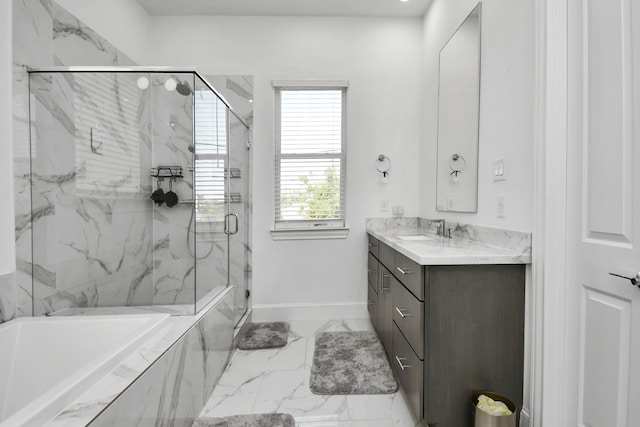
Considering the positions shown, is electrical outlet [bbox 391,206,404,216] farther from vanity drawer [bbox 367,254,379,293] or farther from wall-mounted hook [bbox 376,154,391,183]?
vanity drawer [bbox 367,254,379,293]

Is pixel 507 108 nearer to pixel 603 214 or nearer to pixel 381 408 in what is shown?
pixel 603 214

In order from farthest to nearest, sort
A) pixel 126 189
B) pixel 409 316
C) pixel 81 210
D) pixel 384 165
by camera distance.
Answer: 1. pixel 384 165
2. pixel 126 189
3. pixel 81 210
4. pixel 409 316

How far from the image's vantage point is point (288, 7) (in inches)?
110

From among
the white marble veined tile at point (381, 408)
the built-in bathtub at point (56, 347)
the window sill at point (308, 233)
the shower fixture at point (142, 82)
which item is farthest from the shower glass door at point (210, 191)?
the white marble veined tile at point (381, 408)

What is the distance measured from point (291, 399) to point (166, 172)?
67.2 inches

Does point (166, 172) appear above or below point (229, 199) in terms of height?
above

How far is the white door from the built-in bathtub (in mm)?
1821

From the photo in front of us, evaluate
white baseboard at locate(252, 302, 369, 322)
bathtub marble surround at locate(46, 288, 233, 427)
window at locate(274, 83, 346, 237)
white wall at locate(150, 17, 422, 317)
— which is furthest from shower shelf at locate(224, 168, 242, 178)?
white baseboard at locate(252, 302, 369, 322)

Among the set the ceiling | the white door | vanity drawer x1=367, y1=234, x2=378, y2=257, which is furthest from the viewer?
the ceiling

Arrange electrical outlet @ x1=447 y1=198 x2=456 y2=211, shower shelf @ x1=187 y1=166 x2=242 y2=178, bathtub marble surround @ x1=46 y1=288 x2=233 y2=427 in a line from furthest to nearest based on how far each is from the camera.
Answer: shower shelf @ x1=187 y1=166 x2=242 y2=178
electrical outlet @ x1=447 y1=198 x2=456 y2=211
bathtub marble surround @ x1=46 y1=288 x2=233 y2=427

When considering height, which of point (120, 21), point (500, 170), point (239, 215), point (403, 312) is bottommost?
point (403, 312)

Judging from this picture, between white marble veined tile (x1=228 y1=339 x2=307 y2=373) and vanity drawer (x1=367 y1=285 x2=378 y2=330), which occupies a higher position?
vanity drawer (x1=367 y1=285 x2=378 y2=330)

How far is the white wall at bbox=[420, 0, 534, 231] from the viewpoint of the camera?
148 centimetres

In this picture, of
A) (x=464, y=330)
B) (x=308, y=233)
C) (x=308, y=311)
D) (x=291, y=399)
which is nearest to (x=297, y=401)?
(x=291, y=399)
